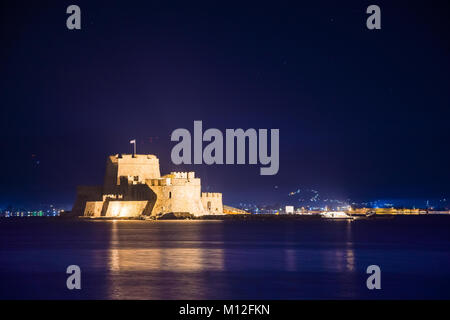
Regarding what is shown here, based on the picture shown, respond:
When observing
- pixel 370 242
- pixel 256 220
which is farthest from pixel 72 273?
pixel 256 220

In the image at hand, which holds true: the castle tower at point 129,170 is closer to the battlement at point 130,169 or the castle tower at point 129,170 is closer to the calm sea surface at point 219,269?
the battlement at point 130,169

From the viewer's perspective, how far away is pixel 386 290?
Answer: 20734 millimetres

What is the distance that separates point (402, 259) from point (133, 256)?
11.4 m

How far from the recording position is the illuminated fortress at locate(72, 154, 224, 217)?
62844 mm

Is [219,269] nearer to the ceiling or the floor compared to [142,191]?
nearer to the floor

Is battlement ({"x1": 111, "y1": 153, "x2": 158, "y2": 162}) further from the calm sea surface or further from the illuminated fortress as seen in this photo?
the calm sea surface

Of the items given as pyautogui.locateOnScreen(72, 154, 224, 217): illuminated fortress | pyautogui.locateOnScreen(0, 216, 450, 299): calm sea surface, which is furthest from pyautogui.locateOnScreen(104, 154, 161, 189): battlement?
pyautogui.locateOnScreen(0, 216, 450, 299): calm sea surface

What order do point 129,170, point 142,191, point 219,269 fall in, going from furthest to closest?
point 129,170 → point 142,191 → point 219,269

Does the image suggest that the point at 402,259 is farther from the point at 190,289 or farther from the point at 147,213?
the point at 147,213

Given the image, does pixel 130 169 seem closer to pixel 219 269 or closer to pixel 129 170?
pixel 129 170

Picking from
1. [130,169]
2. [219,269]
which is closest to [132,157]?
[130,169]

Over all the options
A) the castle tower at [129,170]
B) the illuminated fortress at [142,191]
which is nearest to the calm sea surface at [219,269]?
the illuminated fortress at [142,191]

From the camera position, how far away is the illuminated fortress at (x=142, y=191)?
62844mm

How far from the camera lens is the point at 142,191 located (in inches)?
2501
